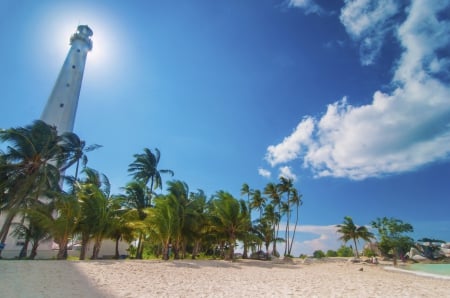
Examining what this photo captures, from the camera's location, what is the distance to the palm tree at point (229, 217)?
71.4 feet

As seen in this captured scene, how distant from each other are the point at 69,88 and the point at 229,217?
25.3 meters

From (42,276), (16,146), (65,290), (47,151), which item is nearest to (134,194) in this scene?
(47,151)

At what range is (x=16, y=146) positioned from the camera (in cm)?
1697

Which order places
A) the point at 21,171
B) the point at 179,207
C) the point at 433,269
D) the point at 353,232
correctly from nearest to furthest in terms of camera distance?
the point at 21,171 < the point at 179,207 < the point at 433,269 < the point at 353,232

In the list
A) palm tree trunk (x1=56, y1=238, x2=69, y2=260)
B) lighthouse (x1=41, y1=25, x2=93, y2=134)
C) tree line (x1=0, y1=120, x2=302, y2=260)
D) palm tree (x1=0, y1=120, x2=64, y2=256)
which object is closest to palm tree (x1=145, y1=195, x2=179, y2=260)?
tree line (x1=0, y1=120, x2=302, y2=260)

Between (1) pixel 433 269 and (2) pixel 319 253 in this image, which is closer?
(1) pixel 433 269

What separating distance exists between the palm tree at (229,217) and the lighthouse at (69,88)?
64.0 ft

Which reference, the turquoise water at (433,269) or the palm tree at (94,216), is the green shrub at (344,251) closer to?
the turquoise water at (433,269)

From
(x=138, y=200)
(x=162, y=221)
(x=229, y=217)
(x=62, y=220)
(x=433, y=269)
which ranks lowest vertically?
(x=433, y=269)

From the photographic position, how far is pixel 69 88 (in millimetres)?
31984

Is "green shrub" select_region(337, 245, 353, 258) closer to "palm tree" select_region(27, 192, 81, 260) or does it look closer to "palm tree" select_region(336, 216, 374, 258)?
"palm tree" select_region(336, 216, 374, 258)

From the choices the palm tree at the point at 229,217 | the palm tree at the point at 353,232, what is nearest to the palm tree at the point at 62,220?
the palm tree at the point at 229,217

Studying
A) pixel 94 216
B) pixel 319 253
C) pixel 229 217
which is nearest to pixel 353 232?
pixel 319 253

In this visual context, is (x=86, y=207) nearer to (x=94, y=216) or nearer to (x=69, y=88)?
(x=94, y=216)
